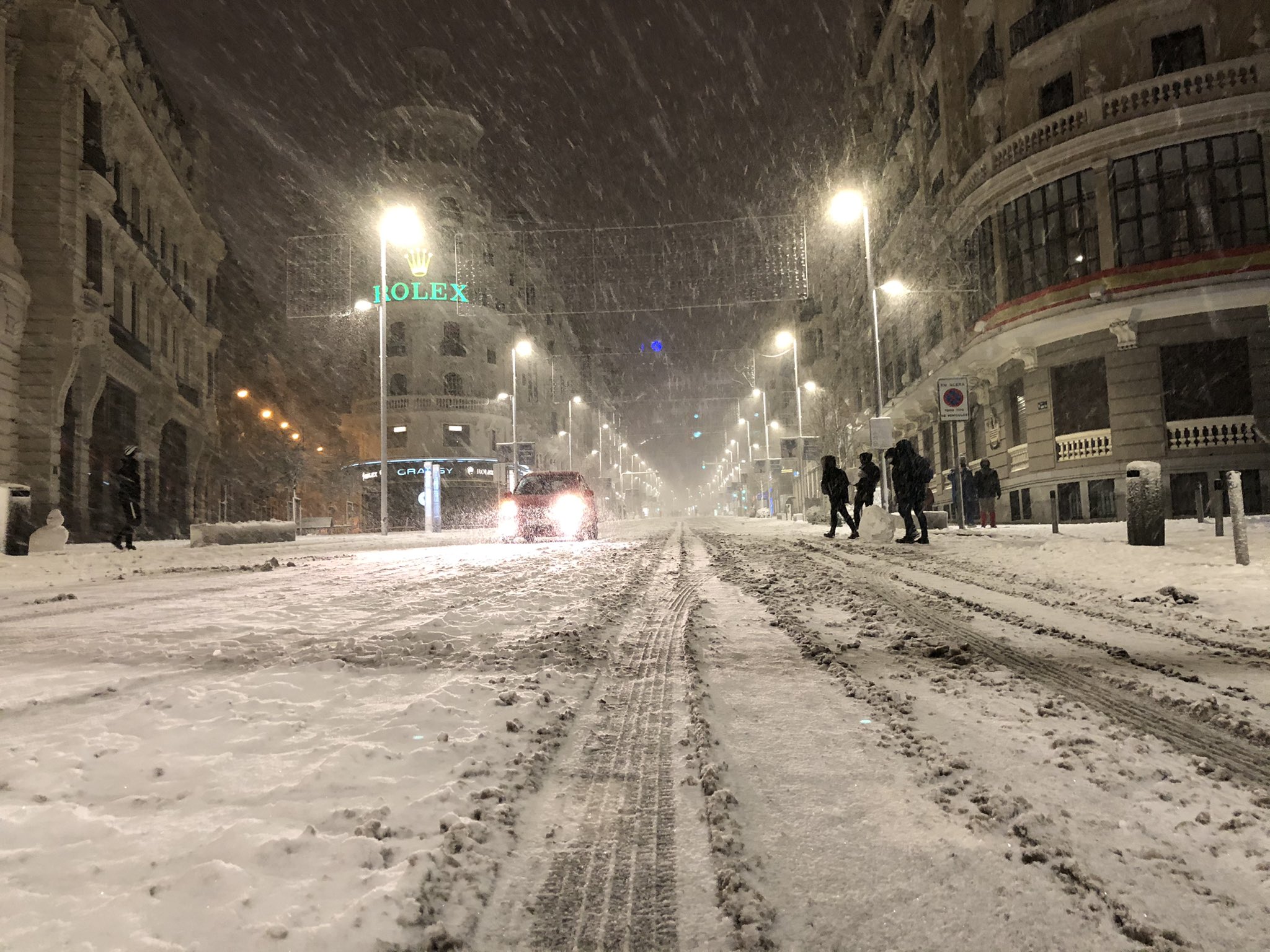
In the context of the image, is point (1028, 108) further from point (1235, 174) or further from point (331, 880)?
point (331, 880)

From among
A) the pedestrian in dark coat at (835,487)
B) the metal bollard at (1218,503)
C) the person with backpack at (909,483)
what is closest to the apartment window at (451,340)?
the pedestrian in dark coat at (835,487)

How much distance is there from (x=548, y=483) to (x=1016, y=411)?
661 inches

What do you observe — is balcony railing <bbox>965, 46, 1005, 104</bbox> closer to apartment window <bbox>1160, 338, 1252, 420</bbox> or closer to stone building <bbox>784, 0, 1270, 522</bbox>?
stone building <bbox>784, 0, 1270, 522</bbox>

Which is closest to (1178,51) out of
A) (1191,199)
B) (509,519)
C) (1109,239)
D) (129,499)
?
(1191,199)

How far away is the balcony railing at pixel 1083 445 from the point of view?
75.5 feet

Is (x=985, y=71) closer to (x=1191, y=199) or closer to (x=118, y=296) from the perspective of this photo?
(x=1191, y=199)

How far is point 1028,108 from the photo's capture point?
25469 millimetres

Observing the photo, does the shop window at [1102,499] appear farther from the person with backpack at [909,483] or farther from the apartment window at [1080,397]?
the person with backpack at [909,483]

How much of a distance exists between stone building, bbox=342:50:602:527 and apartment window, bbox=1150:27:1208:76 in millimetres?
36624

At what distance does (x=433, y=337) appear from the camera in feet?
177

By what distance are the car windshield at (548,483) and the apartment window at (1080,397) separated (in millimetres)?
14999

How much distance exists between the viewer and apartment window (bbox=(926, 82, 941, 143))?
31281 mm

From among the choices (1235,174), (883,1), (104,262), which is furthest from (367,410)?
(1235,174)

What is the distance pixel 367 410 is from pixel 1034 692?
55.5m
